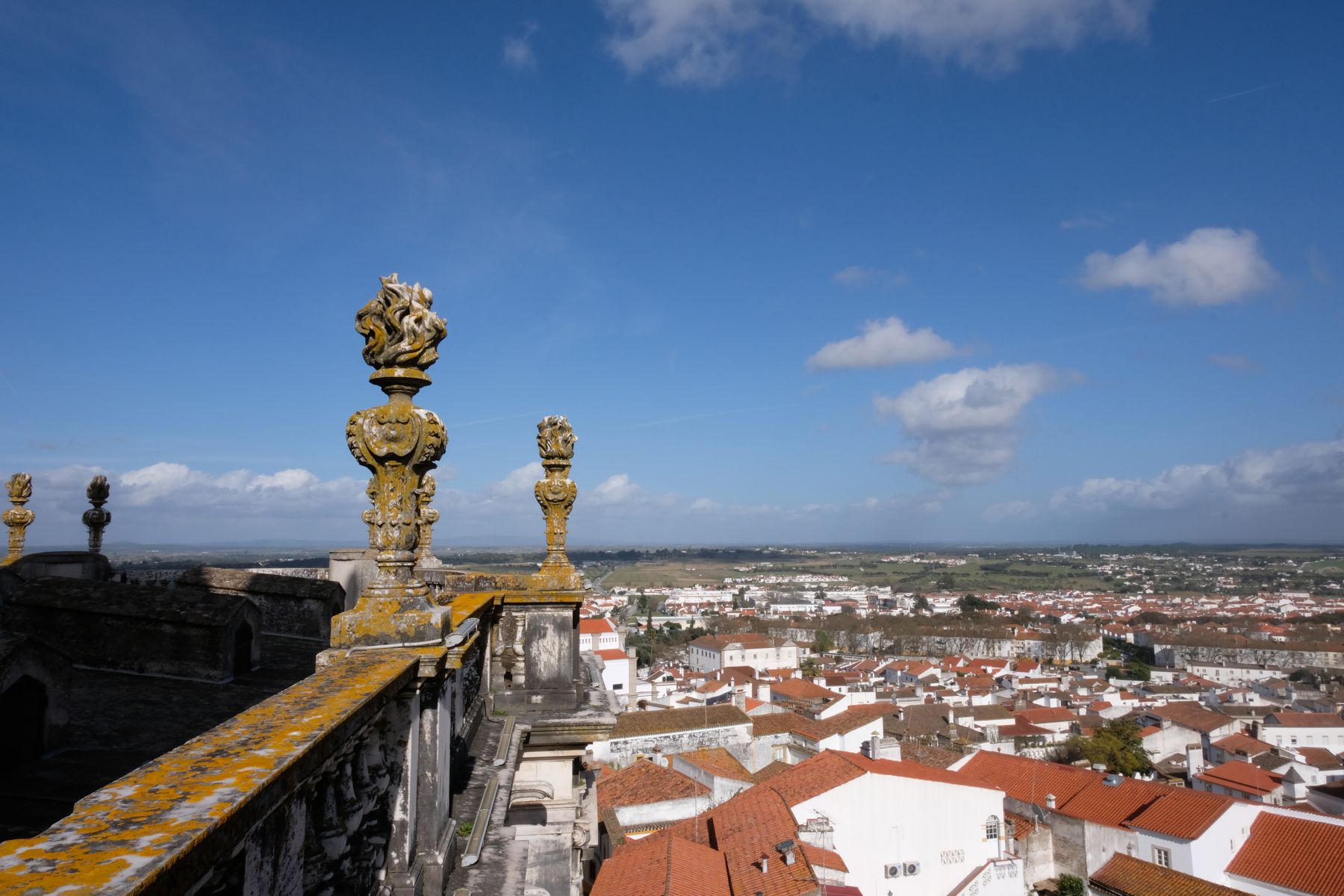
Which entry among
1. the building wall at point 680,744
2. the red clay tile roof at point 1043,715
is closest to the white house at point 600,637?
the building wall at point 680,744

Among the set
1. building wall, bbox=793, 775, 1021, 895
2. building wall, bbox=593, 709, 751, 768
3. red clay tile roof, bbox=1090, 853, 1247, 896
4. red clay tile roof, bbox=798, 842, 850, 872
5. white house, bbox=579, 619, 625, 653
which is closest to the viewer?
red clay tile roof, bbox=798, 842, 850, 872

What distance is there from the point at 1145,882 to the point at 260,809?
3016 cm

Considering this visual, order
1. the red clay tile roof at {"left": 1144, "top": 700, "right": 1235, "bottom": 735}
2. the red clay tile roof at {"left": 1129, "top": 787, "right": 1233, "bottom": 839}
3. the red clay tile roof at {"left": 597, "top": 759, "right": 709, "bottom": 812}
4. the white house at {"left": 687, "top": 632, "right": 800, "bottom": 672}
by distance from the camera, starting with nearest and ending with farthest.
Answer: the red clay tile roof at {"left": 1129, "top": 787, "right": 1233, "bottom": 839} < the red clay tile roof at {"left": 597, "top": 759, "right": 709, "bottom": 812} < the red clay tile roof at {"left": 1144, "top": 700, "right": 1235, "bottom": 735} < the white house at {"left": 687, "top": 632, "right": 800, "bottom": 672}

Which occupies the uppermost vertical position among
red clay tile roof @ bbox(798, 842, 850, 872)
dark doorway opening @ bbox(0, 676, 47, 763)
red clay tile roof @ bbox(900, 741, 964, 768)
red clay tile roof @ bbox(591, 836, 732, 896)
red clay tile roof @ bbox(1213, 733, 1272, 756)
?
dark doorway opening @ bbox(0, 676, 47, 763)

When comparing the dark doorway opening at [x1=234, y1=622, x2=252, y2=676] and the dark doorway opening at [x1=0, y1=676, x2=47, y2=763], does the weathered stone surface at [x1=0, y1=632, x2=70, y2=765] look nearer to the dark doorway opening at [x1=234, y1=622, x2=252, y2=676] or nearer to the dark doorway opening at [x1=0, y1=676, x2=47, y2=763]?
the dark doorway opening at [x1=0, y1=676, x2=47, y2=763]

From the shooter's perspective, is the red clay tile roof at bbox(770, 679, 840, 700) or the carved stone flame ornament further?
the red clay tile roof at bbox(770, 679, 840, 700)

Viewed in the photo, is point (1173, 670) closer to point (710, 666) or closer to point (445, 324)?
point (710, 666)

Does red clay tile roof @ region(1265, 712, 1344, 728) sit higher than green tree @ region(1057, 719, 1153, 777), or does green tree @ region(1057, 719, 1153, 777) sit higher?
green tree @ region(1057, 719, 1153, 777)

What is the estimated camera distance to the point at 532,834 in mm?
5004

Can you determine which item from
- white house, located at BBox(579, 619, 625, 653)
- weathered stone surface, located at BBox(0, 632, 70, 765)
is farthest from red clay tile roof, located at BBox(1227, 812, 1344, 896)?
white house, located at BBox(579, 619, 625, 653)

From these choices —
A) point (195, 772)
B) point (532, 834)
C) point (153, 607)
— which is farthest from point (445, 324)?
point (153, 607)

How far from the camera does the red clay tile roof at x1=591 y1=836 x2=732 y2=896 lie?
17547 mm

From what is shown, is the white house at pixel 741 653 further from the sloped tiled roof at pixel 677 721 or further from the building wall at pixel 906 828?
the building wall at pixel 906 828

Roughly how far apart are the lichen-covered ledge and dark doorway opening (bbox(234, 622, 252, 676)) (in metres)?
4.63
